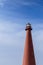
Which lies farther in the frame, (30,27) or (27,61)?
(30,27)

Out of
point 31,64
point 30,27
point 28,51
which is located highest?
point 30,27

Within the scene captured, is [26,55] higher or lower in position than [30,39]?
lower

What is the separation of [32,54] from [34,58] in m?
0.58

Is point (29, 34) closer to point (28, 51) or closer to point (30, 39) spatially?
point (30, 39)

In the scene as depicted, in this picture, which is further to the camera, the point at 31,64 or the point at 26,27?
the point at 26,27

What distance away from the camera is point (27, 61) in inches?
865

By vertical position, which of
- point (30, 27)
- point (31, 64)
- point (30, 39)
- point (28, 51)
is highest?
point (30, 27)

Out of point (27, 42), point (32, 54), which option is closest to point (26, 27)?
point (27, 42)

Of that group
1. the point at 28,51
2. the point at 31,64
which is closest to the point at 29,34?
the point at 28,51

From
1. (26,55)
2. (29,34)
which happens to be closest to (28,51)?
(26,55)

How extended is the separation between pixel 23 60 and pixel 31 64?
1.16 m

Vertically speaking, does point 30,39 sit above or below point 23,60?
above

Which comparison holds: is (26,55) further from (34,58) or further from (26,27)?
(26,27)

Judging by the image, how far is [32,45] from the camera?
891 inches
